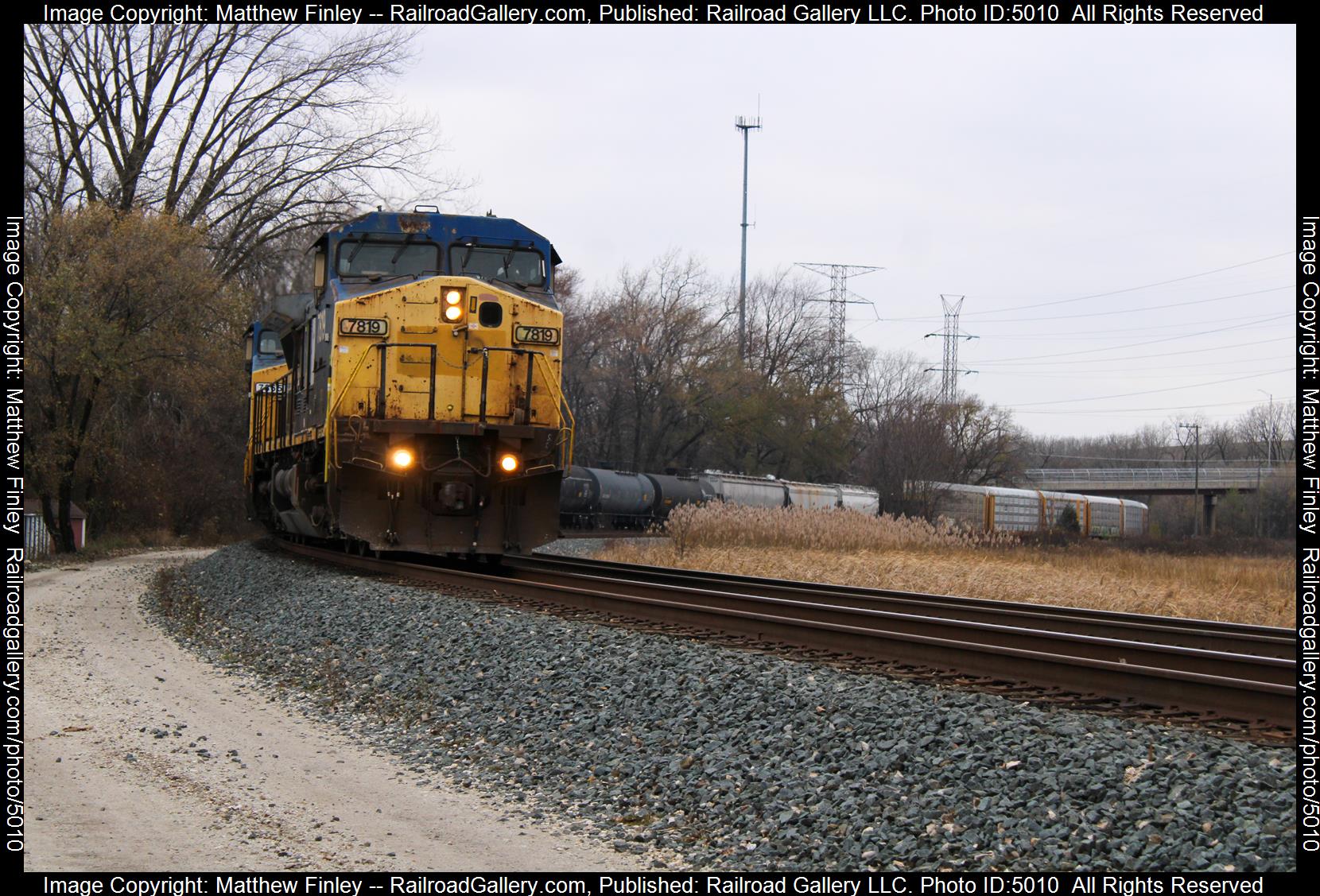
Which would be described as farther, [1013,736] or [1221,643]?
[1221,643]

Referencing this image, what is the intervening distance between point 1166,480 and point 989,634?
6575cm

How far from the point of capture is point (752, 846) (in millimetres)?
4449

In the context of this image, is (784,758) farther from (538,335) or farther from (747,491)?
(747,491)

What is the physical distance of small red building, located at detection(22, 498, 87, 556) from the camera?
24109 mm

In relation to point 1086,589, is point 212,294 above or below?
above

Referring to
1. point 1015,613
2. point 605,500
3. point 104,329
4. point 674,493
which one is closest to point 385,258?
point 1015,613

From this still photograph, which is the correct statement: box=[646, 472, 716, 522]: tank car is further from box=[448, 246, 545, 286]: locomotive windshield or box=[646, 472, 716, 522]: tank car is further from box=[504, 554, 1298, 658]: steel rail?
box=[448, 246, 545, 286]: locomotive windshield

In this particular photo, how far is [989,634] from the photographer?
738 cm

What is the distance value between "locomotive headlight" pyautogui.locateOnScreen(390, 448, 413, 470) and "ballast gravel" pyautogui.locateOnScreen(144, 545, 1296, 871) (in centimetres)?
338

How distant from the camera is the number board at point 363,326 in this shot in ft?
37.8

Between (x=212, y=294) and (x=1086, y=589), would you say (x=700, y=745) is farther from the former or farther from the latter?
(x=212, y=294)
